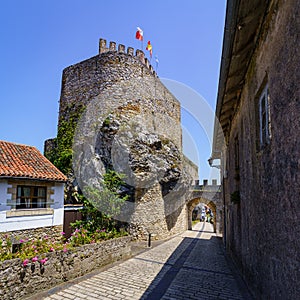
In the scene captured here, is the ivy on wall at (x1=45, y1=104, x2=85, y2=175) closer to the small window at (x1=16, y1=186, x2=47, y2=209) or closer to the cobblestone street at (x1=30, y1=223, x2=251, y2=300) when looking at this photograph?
the small window at (x1=16, y1=186, x2=47, y2=209)

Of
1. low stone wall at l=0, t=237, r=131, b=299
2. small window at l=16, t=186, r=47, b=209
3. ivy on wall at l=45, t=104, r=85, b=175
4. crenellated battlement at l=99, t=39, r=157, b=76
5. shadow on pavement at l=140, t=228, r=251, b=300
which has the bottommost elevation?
shadow on pavement at l=140, t=228, r=251, b=300

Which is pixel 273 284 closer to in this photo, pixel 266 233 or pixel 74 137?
pixel 266 233

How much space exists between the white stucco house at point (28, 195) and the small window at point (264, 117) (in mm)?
8630

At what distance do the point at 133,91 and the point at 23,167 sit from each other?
9.20 m

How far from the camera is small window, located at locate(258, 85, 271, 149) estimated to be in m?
3.66

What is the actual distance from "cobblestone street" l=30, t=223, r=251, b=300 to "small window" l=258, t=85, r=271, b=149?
3.75 m

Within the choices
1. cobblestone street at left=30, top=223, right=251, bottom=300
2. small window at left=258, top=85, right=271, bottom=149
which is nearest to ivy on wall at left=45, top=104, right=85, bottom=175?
cobblestone street at left=30, top=223, right=251, bottom=300

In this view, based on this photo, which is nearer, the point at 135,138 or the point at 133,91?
the point at 135,138

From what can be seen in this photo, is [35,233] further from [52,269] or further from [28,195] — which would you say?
[52,269]

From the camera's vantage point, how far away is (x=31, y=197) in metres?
9.56

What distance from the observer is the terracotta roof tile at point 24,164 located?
30.0 feet

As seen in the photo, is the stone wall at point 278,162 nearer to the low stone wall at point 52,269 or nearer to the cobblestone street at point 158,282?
the cobblestone street at point 158,282

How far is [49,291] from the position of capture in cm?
561

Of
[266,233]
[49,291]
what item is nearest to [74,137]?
[49,291]
